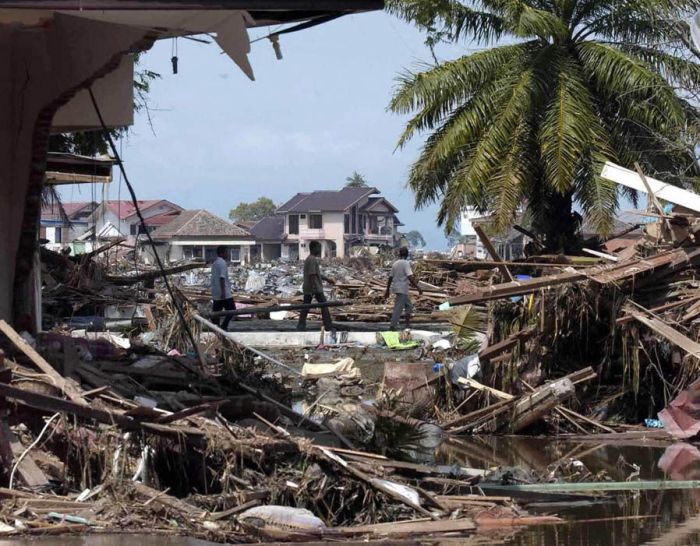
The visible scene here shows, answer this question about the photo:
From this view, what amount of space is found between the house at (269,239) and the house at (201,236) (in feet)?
20.5

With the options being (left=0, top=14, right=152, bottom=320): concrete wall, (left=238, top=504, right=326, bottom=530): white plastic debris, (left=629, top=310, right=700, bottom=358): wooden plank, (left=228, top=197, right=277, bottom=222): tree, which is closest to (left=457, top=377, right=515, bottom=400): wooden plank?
(left=629, top=310, right=700, bottom=358): wooden plank

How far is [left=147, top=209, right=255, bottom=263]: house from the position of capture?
8512cm

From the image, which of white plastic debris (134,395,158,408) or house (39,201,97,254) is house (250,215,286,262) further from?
white plastic debris (134,395,158,408)

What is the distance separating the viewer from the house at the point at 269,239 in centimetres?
9869

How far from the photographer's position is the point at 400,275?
68.3ft

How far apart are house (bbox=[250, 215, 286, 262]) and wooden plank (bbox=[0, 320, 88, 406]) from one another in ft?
288

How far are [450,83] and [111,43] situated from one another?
47.9 ft

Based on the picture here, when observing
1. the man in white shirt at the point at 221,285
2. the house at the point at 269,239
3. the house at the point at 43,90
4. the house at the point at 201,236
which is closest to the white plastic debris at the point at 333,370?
the man in white shirt at the point at 221,285

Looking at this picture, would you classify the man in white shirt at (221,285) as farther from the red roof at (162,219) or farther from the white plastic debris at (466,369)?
the red roof at (162,219)

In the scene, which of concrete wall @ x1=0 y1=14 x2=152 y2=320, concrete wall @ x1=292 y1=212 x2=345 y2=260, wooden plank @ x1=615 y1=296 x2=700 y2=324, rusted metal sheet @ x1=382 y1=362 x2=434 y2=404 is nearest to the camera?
concrete wall @ x1=0 y1=14 x2=152 y2=320

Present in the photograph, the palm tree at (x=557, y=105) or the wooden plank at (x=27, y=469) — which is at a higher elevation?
the palm tree at (x=557, y=105)

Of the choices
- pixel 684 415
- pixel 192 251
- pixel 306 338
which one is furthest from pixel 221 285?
pixel 192 251

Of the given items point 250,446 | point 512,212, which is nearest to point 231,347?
point 250,446

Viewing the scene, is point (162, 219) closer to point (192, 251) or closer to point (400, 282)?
point (192, 251)
